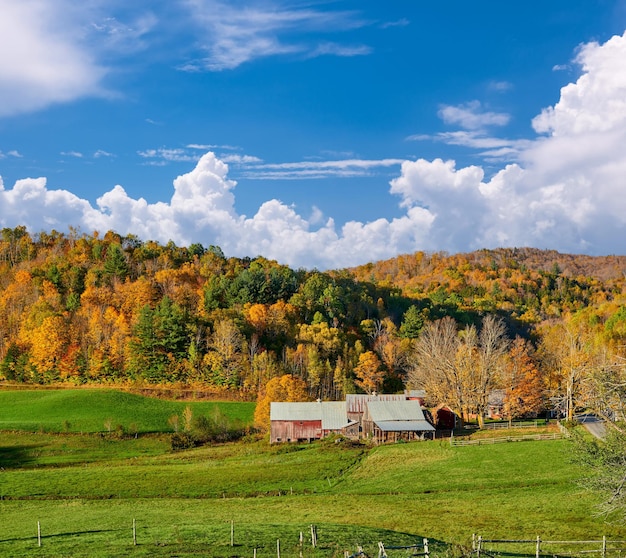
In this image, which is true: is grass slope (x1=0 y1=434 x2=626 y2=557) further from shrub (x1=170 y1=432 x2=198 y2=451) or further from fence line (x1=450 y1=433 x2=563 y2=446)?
shrub (x1=170 y1=432 x2=198 y2=451)

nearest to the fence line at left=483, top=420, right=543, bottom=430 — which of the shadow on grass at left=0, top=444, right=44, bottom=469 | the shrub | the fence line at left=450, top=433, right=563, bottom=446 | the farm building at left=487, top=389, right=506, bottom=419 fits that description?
the farm building at left=487, top=389, right=506, bottom=419

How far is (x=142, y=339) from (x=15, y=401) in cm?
2422

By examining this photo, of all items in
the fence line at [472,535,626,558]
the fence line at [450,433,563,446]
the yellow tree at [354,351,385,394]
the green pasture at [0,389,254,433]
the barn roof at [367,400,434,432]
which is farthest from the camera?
the yellow tree at [354,351,385,394]

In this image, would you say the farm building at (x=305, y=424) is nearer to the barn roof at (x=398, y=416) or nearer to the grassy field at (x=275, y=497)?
the barn roof at (x=398, y=416)

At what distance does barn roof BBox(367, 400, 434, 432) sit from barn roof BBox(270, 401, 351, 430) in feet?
15.0

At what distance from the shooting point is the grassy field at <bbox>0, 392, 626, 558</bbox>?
30266mm

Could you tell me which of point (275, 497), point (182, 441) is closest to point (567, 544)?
point (275, 497)

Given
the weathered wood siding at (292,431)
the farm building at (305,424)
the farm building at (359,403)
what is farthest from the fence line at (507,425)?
the weathered wood siding at (292,431)

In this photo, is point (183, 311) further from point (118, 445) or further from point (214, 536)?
point (214, 536)

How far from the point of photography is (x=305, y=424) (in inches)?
3110

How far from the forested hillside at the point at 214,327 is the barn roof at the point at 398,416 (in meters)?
9.25

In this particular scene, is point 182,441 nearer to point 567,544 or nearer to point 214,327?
point 214,327

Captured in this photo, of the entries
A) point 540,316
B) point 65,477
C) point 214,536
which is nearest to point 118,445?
point 65,477

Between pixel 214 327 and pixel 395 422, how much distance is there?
5062 cm
